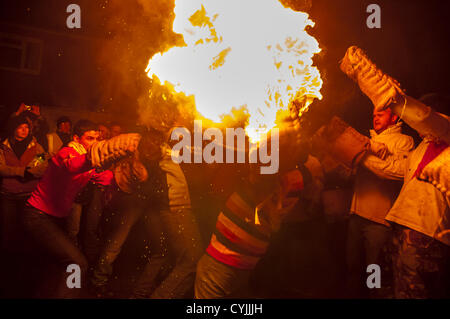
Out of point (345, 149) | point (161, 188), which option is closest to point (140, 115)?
point (161, 188)

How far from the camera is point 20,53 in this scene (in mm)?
7121

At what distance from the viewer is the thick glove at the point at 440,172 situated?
2.95m

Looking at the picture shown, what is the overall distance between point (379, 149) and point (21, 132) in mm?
3900

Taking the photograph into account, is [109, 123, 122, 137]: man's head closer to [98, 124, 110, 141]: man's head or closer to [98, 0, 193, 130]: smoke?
[98, 124, 110, 141]: man's head

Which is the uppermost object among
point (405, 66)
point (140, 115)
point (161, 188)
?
point (405, 66)

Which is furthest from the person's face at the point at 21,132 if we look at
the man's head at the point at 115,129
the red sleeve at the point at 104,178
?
the man's head at the point at 115,129

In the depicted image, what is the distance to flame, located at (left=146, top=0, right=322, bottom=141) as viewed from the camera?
2.84 meters

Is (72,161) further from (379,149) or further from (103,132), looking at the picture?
(379,149)

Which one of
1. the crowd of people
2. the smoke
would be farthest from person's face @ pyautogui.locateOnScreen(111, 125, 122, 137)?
the crowd of people

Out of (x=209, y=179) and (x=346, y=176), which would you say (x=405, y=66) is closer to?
(x=346, y=176)

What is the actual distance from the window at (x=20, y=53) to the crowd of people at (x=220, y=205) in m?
2.66

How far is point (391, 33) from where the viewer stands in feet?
15.3

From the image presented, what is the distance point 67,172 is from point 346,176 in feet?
8.70

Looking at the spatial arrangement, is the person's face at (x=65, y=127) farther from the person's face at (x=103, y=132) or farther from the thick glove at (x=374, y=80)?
the thick glove at (x=374, y=80)
